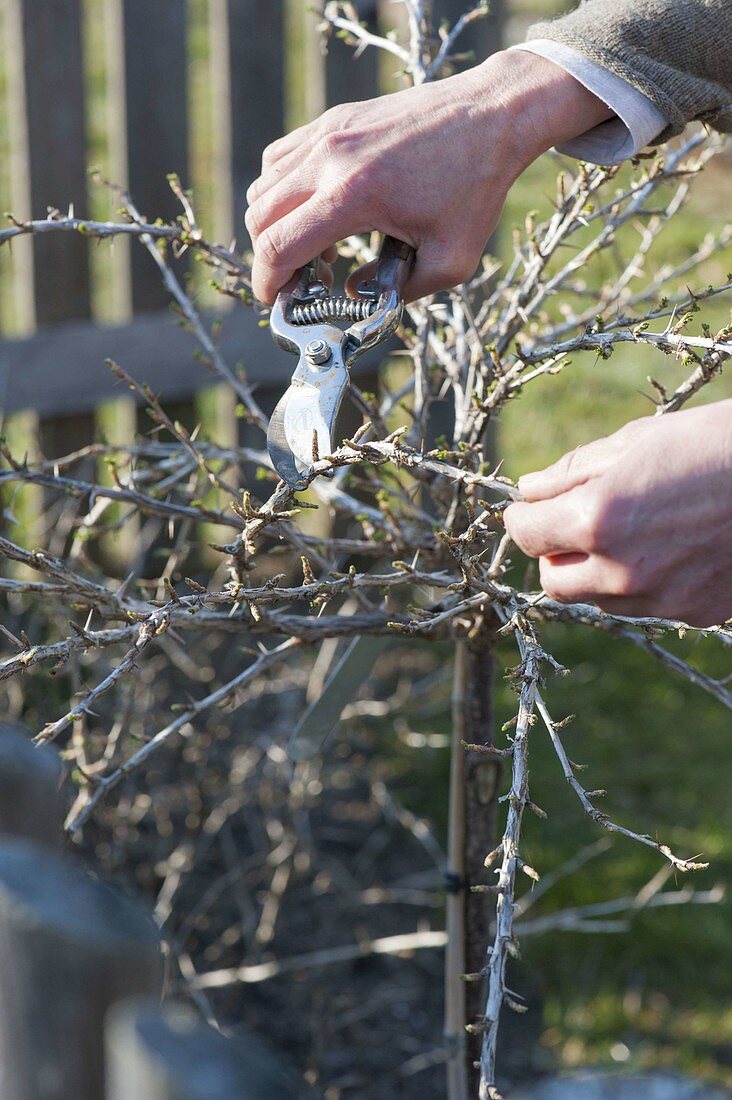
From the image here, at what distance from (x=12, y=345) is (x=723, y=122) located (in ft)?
8.03

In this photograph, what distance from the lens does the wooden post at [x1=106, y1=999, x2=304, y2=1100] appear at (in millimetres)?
660

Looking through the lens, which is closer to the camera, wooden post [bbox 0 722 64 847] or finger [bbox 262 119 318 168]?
wooden post [bbox 0 722 64 847]

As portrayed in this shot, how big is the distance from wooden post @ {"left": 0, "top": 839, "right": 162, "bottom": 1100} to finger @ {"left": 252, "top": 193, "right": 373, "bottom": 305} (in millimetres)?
870

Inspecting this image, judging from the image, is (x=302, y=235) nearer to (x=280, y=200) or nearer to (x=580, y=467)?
(x=280, y=200)

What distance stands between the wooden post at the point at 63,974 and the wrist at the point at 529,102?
42.5 inches

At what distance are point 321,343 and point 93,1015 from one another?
0.86m

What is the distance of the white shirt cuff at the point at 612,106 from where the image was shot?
1.45 m

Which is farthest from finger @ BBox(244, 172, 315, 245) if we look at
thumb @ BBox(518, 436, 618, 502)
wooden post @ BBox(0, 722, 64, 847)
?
wooden post @ BBox(0, 722, 64, 847)

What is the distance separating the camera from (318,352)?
4.51 ft

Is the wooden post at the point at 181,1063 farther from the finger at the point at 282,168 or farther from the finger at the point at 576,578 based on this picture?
the finger at the point at 282,168

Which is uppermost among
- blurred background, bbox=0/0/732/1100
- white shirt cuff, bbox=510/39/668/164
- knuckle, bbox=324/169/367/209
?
white shirt cuff, bbox=510/39/668/164

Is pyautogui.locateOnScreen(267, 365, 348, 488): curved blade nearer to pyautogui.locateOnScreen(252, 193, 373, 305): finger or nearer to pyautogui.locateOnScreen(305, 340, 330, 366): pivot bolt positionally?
pyautogui.locateOnScreen(305, 340, 330, 366): pivot bolt

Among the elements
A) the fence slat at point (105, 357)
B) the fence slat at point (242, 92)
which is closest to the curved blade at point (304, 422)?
the fence slat at point (105, 357)

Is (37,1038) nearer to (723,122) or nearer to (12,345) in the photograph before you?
(723,122)
